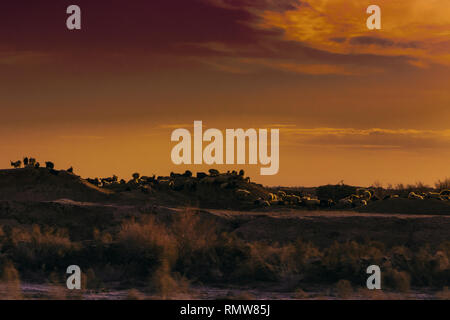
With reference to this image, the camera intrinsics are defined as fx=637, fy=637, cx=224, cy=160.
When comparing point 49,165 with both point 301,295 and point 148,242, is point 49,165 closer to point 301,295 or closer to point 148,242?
point 148,242

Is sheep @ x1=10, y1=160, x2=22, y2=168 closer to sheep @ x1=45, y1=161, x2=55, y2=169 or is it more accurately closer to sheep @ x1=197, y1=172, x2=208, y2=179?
sheep @ x1=45, y1=161, x2=55, y2=169

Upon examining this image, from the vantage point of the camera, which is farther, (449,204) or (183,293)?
(449,204)

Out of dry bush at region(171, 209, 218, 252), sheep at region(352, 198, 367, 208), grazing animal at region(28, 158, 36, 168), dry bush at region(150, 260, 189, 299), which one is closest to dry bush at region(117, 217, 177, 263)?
dry bush at region(171, 209, 218, 252)

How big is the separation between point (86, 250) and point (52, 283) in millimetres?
2481

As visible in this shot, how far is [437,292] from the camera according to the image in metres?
15.4

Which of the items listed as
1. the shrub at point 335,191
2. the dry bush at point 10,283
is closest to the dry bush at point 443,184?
the shrub at point 335,191

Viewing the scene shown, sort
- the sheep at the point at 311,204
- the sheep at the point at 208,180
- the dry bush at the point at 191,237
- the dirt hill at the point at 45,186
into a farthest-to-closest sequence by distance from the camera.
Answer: the sheep at the point at 208,180
the dirt hill at the point at 45,186
the sheep at the point at 311,204
the dry bush at the point at 191,237

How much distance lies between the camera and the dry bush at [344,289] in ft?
47.3

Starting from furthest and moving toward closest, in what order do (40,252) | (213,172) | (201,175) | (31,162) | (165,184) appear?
1. (31,162)
2. (213,172)
3. (201,175)
4. (165,184)
5. (40,252)

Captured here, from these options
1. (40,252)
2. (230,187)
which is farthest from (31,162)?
(40,252)

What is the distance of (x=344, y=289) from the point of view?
14.7 meters

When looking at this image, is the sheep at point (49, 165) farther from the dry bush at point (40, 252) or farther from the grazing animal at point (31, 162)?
the dry bush at point (40, 252)
